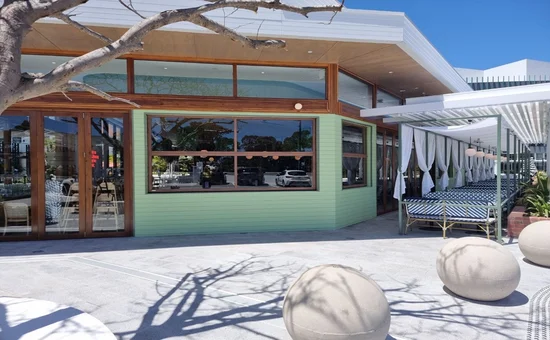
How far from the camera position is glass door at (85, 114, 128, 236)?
24.9ft

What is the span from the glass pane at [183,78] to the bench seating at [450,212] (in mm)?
4790

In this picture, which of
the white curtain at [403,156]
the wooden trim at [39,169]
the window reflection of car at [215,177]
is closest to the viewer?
the wooden trim at [39,169]

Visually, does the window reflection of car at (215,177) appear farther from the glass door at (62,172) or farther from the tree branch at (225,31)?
the tree branch at (225,31)

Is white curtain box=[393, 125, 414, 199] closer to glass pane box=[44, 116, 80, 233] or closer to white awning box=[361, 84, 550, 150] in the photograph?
white awning box=[361, 84, 550, 150]

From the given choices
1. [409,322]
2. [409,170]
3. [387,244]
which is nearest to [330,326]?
[409,322]

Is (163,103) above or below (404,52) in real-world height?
below

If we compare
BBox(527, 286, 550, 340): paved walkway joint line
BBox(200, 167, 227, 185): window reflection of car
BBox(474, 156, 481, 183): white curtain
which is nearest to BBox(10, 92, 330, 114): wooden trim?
BBox(200, 167, 227, 185): window reflection of car

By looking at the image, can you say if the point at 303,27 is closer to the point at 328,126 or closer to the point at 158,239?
the point at 328,126

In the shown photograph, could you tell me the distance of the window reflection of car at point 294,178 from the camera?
834 cm

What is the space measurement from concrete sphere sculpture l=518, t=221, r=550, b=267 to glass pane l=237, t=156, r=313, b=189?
4228mm

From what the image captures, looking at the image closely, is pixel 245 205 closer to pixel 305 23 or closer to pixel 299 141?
pixel 299 141

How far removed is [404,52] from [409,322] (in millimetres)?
5797

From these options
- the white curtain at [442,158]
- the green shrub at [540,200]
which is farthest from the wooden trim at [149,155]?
the white curtain at [442,158]

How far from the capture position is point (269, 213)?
26.9ft
